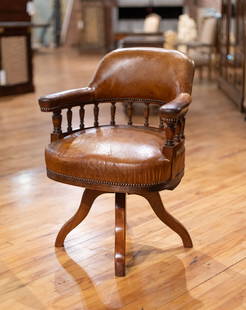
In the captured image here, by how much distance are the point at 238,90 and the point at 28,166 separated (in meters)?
2.90

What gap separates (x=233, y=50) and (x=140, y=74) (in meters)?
3.95

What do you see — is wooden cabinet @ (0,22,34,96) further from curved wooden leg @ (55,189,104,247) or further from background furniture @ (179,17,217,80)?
curved wooden leg @ (55,189,104,247)

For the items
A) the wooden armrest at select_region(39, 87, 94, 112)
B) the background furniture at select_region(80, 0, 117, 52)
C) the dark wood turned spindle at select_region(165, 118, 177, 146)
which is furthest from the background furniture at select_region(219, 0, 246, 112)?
the background furniture at select_region(80, 0, 117, 52)

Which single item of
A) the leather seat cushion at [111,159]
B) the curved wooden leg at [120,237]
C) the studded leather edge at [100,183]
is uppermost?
the leather seat cushion at [111,159]

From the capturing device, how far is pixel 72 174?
224cm

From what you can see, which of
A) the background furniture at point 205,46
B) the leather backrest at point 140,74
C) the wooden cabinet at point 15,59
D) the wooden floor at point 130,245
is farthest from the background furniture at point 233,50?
the leather backrest at point 140,74

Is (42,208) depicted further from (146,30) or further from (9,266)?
(146,30)

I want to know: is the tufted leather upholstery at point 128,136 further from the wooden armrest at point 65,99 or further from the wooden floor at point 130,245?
the wooden floor at point 130,245

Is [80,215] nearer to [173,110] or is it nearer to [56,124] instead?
[56,124]

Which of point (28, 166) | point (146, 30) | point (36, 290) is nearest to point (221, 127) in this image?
point (28, 166)

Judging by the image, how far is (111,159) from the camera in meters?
2.18

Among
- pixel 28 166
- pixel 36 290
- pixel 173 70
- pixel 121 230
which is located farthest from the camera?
pixel 28 166

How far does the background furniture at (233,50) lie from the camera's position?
18.9 ft

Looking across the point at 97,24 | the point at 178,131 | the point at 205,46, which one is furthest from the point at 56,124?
the point at 97,24
